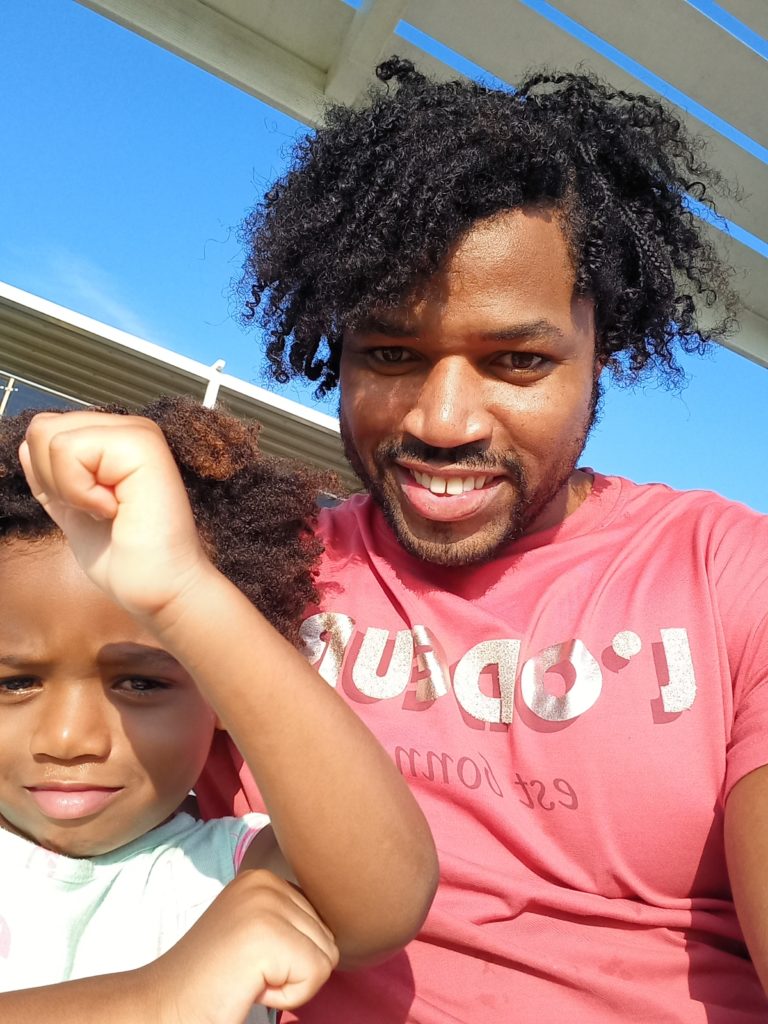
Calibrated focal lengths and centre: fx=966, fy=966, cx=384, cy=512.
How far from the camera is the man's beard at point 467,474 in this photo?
1.67 m

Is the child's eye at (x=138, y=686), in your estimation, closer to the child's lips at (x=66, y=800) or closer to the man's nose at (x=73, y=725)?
the man's nose at (x=73, y=725)

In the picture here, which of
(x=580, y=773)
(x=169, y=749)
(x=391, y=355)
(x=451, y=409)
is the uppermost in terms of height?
(x=391, y=355)

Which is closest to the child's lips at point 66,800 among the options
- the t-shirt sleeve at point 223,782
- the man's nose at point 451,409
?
the t-shirt sleeve at point 223,782

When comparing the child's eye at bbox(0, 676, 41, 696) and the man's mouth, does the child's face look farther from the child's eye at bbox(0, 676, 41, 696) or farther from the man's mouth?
the man's mouth

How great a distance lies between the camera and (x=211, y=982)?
3.33 feet

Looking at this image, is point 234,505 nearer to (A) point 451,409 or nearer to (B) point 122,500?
(A) point 451,409

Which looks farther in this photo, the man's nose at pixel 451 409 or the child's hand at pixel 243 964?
the man's nose at pixel 451 409

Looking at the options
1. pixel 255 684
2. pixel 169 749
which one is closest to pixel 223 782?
pixel 169 749

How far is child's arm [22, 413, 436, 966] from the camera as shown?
3.18ft

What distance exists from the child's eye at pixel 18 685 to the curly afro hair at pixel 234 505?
24 cm

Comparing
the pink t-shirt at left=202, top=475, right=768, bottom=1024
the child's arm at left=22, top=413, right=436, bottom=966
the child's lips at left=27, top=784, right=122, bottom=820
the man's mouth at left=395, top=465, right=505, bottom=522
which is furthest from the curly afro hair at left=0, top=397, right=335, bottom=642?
the child's arm at left=22, top=413, right=436, bottom=966

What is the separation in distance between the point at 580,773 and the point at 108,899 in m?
0.73

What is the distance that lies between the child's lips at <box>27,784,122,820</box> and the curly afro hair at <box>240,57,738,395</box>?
92 cm

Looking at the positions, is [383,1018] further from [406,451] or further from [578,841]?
[406,451]
